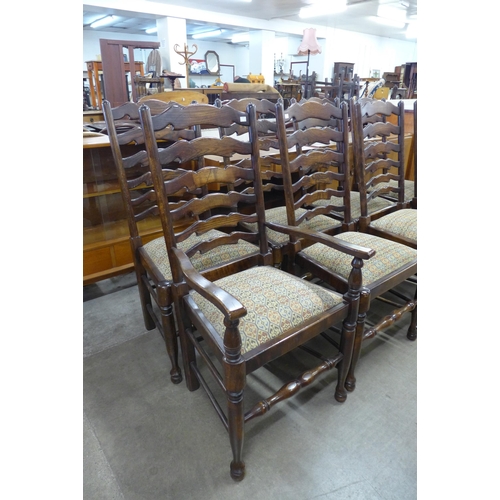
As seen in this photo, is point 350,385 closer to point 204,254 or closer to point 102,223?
point 204,254

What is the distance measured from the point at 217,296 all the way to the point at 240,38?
1290 cm

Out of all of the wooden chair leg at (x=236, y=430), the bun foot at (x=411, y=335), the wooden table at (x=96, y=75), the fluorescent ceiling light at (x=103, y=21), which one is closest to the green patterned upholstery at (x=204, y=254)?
the wooden chair leg at (x=236, y=430)

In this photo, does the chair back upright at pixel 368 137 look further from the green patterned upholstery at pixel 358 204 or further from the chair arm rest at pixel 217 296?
the chair arm rest at pixel 217 296

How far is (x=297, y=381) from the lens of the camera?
1.21 m

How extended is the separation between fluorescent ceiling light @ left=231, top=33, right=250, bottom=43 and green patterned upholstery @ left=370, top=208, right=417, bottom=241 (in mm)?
10742

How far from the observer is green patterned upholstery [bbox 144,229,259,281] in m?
1.46

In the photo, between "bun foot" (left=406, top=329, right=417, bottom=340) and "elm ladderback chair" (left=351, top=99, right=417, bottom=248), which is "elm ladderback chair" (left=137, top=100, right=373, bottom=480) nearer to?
"bun foot" (left=406, top=329, right=417, bottom=340)

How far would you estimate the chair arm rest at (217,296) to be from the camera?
0.86 m

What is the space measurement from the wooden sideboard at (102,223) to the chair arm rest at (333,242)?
3.36 ft

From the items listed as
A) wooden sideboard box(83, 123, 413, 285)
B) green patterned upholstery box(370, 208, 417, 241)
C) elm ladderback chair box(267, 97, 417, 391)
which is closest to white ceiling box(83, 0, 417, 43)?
wooden sideboard box(83, 123, 413, 285)

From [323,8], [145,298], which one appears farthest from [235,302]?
[323,8]
